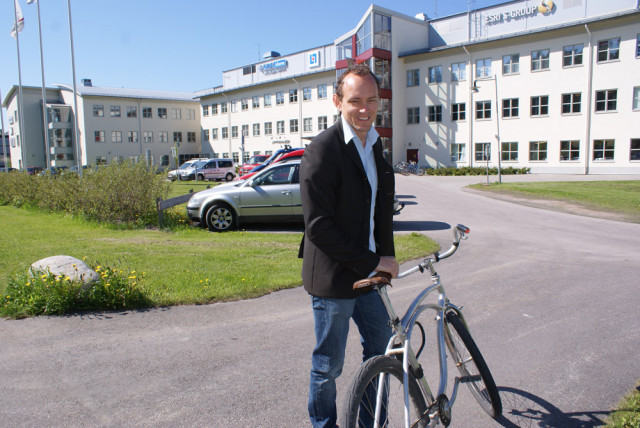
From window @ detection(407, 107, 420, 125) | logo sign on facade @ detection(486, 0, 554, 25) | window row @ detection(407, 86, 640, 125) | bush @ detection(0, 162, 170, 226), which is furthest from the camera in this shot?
window @ detection(407, 107, 420, 125)

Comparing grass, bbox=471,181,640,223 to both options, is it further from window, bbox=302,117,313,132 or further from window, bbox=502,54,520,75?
window, bbox=302,117,313,132

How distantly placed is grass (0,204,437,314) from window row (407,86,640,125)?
1288 inches

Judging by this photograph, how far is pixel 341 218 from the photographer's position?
2475mm

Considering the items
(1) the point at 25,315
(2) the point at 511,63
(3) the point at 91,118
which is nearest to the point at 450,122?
(2) the point at 511,63

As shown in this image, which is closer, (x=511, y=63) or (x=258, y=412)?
(x=258, y=412)

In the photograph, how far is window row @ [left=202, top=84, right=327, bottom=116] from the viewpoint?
55.3 metres

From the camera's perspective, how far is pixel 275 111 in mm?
60719

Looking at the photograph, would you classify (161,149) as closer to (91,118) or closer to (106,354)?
(91,118)

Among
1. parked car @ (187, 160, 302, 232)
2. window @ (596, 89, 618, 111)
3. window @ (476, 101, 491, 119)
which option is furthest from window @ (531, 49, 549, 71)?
parked car @ (187, 160, 302, 232)

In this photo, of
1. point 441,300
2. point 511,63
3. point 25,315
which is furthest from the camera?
point 511,63

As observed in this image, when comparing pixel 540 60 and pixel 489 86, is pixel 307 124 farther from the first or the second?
pixel 540 60

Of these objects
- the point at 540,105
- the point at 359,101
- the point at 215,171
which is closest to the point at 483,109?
the point at 540,105

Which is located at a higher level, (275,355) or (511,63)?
(511,63)

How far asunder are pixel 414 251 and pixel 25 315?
6.15m
